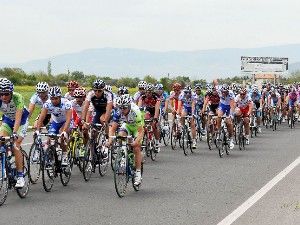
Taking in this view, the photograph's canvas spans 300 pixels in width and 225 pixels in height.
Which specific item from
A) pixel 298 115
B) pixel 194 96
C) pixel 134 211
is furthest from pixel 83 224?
pixel 298 115

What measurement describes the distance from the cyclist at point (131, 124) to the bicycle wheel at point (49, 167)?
3.79 feet

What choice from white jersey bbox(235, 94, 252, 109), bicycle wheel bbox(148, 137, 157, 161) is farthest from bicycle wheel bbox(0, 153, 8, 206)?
white jersey bbox(235, 94, 252, 109)

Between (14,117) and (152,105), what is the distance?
7.38 metres

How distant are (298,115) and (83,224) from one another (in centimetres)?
2702

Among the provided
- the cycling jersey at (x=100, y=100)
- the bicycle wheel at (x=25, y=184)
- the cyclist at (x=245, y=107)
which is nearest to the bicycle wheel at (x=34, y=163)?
the bicycle wheel at (x=25, y=184)

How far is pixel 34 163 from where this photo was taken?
40.1ft

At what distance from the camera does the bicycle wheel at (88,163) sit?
13.3 meters

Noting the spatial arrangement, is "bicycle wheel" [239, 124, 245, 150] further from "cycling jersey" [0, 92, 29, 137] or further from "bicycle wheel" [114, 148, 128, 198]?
"cycling jersey" [0, 92, 29, 137]

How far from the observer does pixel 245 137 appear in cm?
2152

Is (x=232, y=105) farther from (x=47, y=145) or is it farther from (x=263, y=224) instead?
A: (x=263, y=224)

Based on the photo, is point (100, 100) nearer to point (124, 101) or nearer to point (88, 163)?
point (88, 163)

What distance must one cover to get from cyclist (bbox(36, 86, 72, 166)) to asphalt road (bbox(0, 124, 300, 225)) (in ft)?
2.86

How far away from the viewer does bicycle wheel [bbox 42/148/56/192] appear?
12.0 metres

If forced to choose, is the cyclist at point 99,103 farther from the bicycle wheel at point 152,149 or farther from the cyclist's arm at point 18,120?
the cyclist's arm at point 18,120
